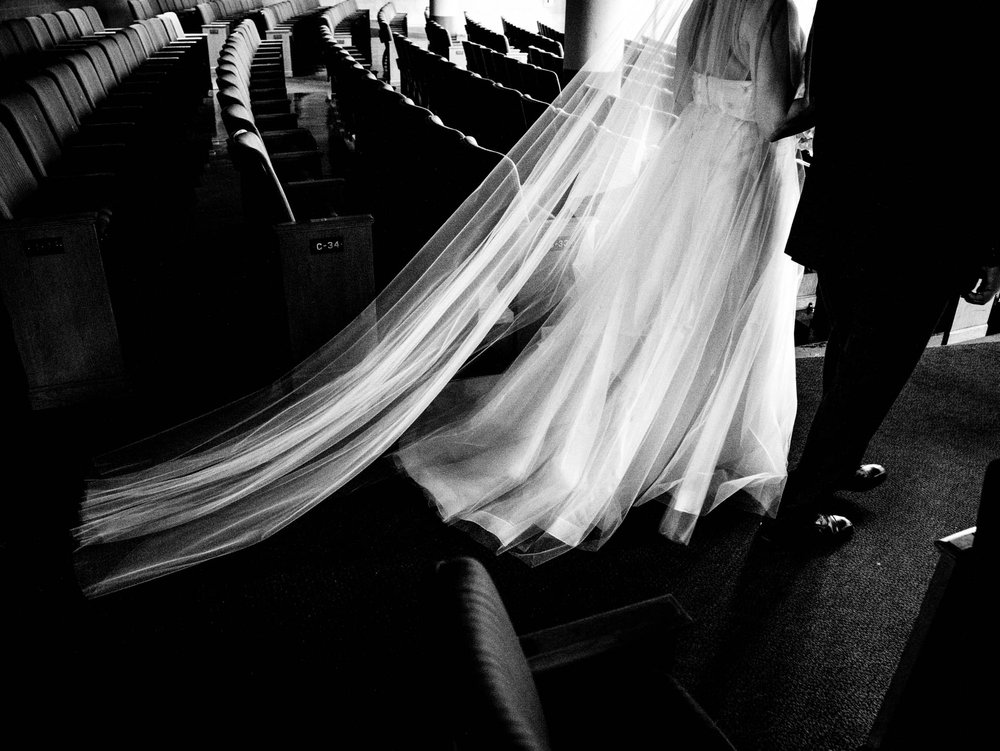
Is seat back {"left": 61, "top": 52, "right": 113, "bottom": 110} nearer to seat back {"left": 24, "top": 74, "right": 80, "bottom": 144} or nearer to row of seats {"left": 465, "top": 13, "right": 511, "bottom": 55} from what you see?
seat back {"left": 24, "top": 74, "right": 80, "bottom": 144}

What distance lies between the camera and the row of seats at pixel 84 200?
2.46 meters

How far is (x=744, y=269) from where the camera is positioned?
216 cm

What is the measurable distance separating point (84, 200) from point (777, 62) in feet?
8.62

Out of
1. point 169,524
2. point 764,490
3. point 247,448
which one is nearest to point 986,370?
point 764,490

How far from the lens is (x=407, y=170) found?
3.22m

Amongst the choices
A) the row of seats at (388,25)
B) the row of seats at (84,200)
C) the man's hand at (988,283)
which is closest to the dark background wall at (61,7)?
the row of seats at (388,25)

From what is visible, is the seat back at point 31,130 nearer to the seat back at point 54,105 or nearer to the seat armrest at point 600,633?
the seat back at point 54,105

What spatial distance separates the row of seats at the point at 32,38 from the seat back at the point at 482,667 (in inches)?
198

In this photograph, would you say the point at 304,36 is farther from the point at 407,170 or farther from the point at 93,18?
the point at 407,170

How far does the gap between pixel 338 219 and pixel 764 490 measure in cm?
A: 158

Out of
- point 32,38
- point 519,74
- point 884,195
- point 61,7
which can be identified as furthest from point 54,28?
point 884,195

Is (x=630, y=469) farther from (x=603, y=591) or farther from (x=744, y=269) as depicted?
(x=744, y=269)

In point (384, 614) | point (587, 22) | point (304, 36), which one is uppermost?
point (587, 22)

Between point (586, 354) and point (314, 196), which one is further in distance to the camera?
point (314, 196)
